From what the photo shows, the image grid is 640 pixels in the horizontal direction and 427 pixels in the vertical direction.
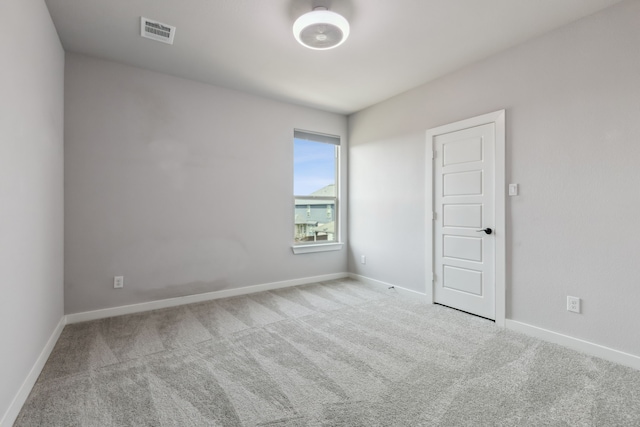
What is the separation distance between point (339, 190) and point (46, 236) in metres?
3.63

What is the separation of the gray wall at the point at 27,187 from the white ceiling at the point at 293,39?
1.48 ft

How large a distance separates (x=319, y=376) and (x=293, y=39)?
9.30 ft

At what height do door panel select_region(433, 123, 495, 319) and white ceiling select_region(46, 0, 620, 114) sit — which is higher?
white ceiling select_region(46, 0, 620, 114)

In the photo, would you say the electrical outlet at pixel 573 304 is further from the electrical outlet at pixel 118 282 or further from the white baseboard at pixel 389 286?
the electrical outlet at pixel 118 282

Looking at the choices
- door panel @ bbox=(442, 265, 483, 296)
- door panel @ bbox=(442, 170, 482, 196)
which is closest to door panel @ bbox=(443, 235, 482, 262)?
door panel @ bbox=(442, 265, 483, 296)

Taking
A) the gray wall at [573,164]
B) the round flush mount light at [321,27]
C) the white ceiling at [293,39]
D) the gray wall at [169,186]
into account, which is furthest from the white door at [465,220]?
the gray wall at [169,186]

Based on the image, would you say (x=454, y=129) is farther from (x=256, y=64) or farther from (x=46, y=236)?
(x=46, y=236)

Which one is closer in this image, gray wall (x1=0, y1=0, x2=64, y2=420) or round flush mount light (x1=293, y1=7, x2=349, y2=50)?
gray wall (x1=0, y1=0, x2=64, y2=420)

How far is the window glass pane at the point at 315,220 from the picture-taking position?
4574mm

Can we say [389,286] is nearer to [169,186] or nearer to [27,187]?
[169,186]

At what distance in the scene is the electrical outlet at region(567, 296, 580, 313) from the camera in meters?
2.46

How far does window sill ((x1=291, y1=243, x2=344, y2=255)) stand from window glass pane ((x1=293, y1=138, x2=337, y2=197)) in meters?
0.81

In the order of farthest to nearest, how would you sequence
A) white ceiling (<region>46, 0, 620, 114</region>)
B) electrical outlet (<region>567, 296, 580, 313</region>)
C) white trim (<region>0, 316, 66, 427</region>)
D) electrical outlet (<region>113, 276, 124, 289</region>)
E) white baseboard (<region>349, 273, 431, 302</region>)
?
white baseboard (<region>349, 273, 431, 302</region>) → electrical outlet (<region>113, 276, 124, 289</region>) → electrical outlet (<region>567, 296, 580, 313</region>) → white ceiling (<region>46, 0, 620, 114</region>) → white trim (<region>0, 316, 66, 427</region>)

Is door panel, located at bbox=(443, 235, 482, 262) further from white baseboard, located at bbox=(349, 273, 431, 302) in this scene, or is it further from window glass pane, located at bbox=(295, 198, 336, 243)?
window glass pane, located at bbox=(295, 198, 336, 243)
